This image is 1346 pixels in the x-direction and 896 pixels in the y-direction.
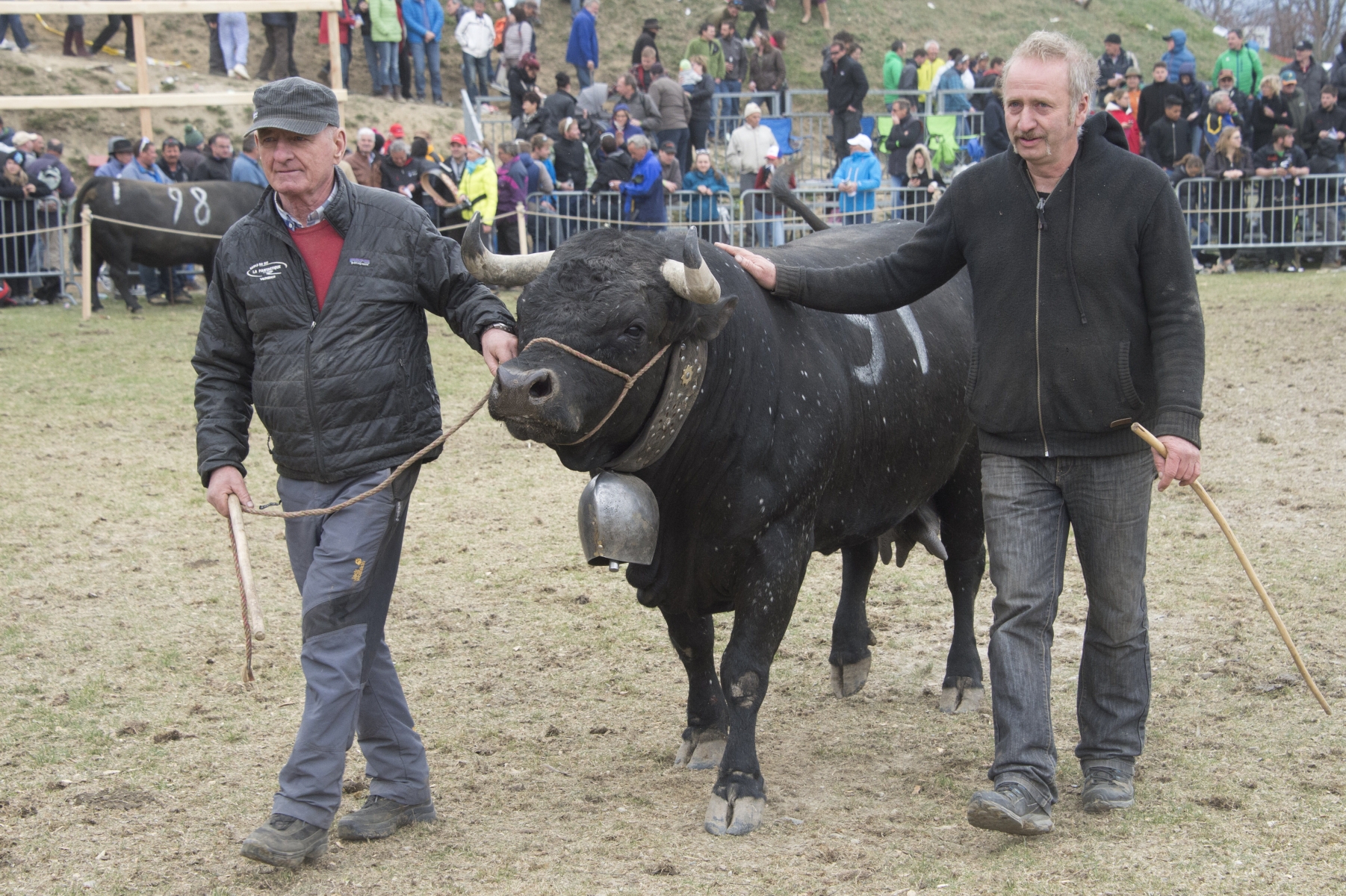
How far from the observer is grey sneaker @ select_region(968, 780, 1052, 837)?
372 centimetres

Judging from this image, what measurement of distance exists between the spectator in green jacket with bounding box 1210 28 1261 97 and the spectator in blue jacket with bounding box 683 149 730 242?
24.6 feet

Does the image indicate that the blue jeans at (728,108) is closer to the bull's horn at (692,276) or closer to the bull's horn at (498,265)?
the bull's horn at (498,265)

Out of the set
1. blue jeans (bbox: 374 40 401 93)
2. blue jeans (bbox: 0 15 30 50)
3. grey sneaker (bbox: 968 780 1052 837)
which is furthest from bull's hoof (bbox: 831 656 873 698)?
blue jeans (bbox: 0 15 30 50)

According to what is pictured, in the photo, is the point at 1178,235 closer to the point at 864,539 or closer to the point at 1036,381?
the point at 1036,381

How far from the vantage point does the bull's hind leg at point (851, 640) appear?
5.33 m

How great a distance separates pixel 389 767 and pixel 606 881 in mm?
824

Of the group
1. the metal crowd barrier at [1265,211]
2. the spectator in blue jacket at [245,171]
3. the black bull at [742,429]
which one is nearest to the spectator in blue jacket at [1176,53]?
the metal crowd barrier at [1265,211]

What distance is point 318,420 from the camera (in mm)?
3895

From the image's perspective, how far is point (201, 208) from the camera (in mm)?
15039

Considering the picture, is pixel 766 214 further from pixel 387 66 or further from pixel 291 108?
pixel 291 108

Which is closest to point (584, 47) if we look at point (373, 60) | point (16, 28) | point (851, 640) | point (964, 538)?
point (373, 60)

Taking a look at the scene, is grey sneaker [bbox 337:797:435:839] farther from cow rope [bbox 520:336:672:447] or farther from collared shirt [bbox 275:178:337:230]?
collared shirt [bbox 275:178:337:230]

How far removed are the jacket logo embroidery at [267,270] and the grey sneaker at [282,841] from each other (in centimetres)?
153

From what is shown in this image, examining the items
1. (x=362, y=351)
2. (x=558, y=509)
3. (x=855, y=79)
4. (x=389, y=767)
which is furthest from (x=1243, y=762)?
(x=855, y=79)
